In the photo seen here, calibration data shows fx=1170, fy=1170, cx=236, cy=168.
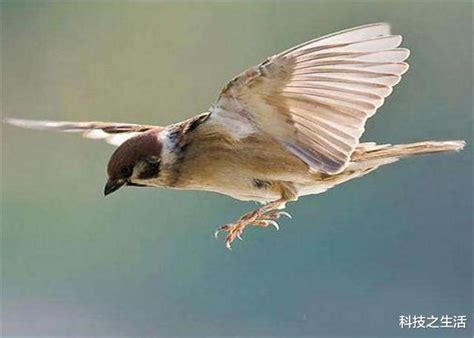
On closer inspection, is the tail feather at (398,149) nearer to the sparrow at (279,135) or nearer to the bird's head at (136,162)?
the sparrow at (279,135)

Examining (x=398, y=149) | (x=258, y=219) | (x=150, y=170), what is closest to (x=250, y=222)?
(x=258, y=219)

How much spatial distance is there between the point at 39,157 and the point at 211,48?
0.28 meters

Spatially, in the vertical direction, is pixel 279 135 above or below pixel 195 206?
above

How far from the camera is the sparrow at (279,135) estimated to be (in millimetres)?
1203

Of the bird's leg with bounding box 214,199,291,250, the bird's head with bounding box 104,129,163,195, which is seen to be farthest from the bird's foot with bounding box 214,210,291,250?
the bird's head with bounding box 104,129,163,195

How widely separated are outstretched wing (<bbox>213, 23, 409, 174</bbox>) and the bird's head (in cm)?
8

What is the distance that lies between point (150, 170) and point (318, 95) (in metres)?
0.20

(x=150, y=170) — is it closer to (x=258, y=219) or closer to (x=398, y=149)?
(x=258, y=219)

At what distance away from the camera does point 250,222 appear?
1265mm

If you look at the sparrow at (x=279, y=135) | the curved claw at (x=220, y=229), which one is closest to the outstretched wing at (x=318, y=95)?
the sparrow at (x=279, y=135)

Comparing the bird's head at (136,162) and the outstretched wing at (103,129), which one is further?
the outstretched wing at (103,129)

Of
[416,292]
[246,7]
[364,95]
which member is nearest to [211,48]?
[246,7]

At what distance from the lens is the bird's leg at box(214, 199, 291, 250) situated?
1242 mm

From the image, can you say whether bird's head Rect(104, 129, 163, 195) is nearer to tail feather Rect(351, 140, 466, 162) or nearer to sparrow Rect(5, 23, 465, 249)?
sparrow Rect(5, 23, 465, 249)
